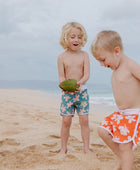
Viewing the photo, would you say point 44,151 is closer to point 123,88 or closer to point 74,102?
point 74,102

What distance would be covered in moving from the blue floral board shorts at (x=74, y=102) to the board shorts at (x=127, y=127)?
35.9 inches

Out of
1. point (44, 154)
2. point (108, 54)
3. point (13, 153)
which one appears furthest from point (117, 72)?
point (13, 153)

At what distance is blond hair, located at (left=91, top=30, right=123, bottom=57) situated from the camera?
2.19m

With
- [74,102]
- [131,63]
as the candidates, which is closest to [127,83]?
[131,63]

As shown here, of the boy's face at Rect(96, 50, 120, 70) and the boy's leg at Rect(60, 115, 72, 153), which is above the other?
the boy's face at Rect(96, 50, 120, 70)

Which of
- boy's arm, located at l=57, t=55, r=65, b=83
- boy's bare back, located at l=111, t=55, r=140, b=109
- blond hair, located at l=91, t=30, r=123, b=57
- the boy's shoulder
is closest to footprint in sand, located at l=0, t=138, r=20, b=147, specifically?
boy's arm, located at l=57, t=55, r=65, b=83

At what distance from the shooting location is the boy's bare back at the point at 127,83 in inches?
86.5

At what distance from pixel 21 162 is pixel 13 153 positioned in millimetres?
370

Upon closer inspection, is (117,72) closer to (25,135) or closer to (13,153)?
(13,153)

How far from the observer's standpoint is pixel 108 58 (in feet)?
7.27

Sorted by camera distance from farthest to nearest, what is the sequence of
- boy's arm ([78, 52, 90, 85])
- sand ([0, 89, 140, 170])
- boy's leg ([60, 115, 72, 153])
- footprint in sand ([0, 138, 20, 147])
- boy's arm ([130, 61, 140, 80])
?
footprint in sand ([0, 138, 20, 147])
boy's leg ([60, 115, 72, 153])
boy's arm ([78, 52, 90, 85])
sand ([0, 89, 140, 170])
boy's arm ([130, 61, 140, 80])

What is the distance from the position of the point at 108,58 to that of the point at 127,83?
300mm

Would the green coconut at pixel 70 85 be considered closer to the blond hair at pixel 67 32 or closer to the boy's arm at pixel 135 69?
the blond hair at pixel 67 32

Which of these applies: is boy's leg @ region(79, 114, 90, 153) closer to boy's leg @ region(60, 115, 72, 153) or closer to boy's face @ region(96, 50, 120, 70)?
boy's leg @ region(60, 115, 72, 153)
